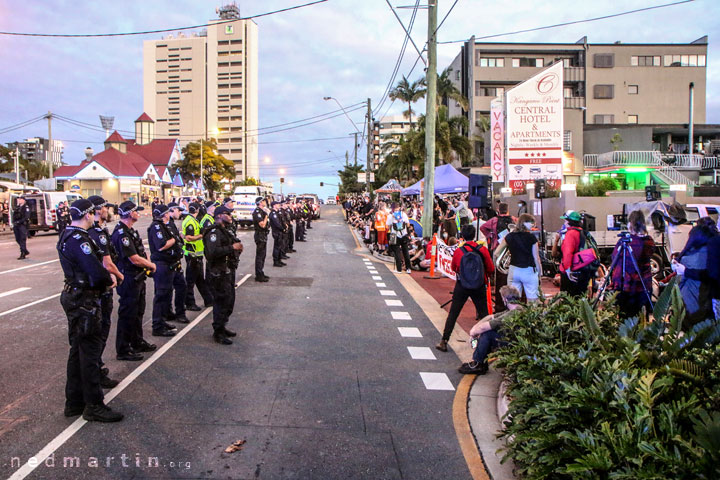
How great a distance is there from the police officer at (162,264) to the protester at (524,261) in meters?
4.90

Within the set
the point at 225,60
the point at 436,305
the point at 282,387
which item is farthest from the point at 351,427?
the point at 225,60

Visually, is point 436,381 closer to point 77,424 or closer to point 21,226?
point 77,424

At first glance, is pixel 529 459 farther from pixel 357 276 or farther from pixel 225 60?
pixel 225 60

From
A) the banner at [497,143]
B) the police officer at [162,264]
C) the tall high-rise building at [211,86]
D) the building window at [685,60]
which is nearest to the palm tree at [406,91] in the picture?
the building window at [685,60]

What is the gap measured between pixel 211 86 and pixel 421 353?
489 feet

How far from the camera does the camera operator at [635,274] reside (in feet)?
21.7

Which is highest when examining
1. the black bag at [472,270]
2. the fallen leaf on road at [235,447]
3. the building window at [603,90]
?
the building window at [603,90]

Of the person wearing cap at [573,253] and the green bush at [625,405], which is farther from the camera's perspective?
the person wearing cap at [573,253]

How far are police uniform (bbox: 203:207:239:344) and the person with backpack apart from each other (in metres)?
2.99

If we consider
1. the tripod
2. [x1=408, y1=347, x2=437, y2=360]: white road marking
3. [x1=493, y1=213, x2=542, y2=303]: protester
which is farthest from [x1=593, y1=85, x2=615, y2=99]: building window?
[x1=408, y1=347, x2=437, y2=360]: white road marking

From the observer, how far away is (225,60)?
142m

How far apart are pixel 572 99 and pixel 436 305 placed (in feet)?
151

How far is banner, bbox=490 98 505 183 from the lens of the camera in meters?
18.0

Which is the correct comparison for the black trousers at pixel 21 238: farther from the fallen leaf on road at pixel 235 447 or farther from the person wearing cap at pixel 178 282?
the fallen leaf on road at pixel 235 447
